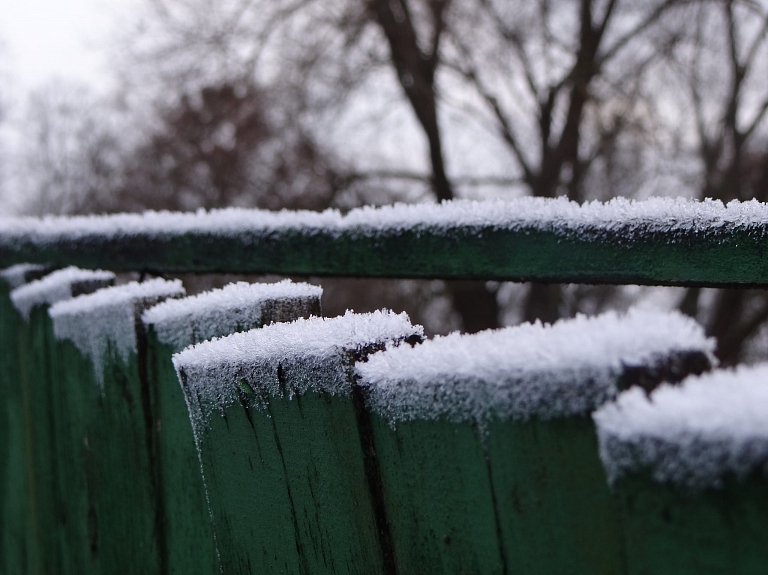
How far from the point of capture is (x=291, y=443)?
0.72m

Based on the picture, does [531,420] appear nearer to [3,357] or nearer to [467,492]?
[467,492]

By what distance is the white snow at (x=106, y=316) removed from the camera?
42.8 inches

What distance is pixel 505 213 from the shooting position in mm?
1020

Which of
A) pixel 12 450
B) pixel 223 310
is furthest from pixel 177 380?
pixel 12 450

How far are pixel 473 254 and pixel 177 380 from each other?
1.57ft

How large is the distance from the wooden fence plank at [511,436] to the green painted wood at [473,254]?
45 centimetres

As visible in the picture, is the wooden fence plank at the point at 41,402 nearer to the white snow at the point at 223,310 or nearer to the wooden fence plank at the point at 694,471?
the white snow at the point at 223,310

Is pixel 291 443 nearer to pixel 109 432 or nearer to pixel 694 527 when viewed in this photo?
pixel 694 527

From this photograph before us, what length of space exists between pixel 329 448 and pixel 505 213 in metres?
0.49

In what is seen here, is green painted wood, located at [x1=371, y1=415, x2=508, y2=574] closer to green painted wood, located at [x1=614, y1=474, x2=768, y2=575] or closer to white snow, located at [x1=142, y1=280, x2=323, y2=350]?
green painted wood, located at [x1=614, y1=474, x2=768, y2=575]

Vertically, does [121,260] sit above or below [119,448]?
above

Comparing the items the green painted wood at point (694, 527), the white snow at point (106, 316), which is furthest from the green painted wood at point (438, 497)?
the white snow at point (106, 316)

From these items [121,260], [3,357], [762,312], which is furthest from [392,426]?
[762,312]

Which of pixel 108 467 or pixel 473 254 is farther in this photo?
pixel 108 467
